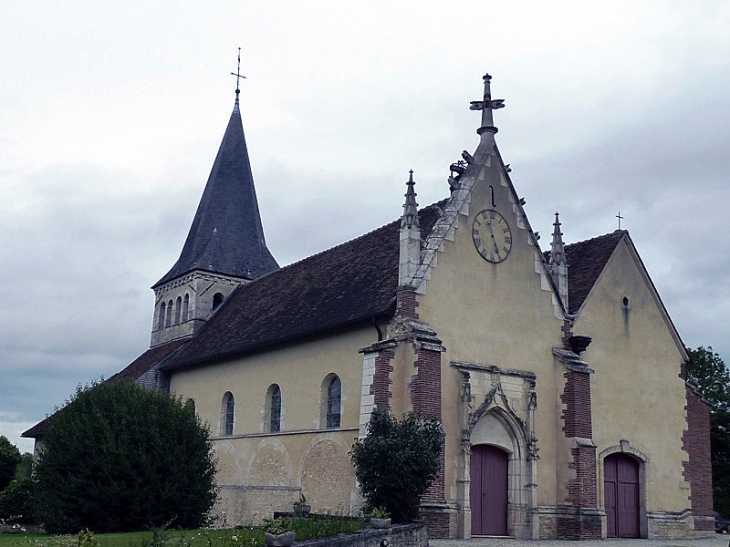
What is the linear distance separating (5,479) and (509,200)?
91.1 feet

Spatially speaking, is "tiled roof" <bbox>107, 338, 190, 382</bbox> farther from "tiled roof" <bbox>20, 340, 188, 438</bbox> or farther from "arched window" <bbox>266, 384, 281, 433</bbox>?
"arched window" <bbox>266, 384, 281, 433</bbox>

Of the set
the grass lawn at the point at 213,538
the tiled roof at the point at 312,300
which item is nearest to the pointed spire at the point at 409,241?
the tiled roof at the point at 312,300

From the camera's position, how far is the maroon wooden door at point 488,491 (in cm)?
2392

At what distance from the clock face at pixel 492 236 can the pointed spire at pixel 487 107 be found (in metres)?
2.60

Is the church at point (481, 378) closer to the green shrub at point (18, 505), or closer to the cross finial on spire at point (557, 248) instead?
the cross finial on spire at point (557, 248)

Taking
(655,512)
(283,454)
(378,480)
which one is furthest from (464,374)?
(655,512)

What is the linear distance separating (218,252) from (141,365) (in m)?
6.83

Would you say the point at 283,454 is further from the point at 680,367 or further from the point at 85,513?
the point at 680,367

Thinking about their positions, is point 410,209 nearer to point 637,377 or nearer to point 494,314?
point 494,314

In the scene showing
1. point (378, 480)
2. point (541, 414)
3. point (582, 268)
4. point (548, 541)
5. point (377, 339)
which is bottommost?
point (548, 541)

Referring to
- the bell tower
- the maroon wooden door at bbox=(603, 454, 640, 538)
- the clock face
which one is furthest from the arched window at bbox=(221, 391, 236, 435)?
the maroon wooden door at bbox=(603, 454, 640, 538)

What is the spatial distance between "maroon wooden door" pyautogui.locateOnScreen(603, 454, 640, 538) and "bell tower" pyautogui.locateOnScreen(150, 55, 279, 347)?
20851mm

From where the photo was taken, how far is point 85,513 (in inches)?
890

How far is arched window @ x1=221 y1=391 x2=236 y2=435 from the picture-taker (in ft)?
102
